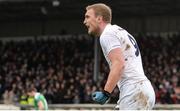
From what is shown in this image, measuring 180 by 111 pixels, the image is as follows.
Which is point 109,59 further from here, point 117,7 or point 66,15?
point 66,15

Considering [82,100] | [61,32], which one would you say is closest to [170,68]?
[82,100]

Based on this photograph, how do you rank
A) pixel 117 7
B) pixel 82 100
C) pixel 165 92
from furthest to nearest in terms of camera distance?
pixel 117 7, pixel 82 100, pixel 165 92

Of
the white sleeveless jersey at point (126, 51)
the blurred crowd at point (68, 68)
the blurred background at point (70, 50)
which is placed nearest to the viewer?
the white sleeveless jersey at point (126, 51)

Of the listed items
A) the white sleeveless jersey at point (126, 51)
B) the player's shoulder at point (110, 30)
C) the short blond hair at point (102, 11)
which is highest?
the short blond hair at point (102, 11)

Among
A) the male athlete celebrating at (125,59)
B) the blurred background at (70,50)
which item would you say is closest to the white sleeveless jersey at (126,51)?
the male athlete celebrating at (125,59)

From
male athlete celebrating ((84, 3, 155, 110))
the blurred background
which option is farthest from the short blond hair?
the blurred background

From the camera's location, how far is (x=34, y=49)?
2847 cm

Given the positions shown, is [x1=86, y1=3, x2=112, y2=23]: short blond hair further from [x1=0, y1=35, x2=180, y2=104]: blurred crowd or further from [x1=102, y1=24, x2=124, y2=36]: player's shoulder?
[x1=0, y1=35, x2=180, y2=104]: blurred crowd

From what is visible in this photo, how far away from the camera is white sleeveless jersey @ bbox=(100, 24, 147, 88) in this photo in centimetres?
515

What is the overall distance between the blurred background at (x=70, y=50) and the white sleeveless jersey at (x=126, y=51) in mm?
12389

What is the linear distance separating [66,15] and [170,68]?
9738 millimetres

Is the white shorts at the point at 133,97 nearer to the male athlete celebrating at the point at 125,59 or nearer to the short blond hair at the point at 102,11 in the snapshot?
the male athlete celebrating at the point at 125,59

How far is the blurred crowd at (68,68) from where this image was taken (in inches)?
854

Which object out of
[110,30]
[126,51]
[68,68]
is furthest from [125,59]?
[68,68]
